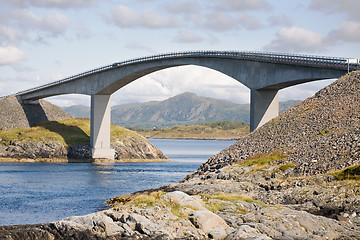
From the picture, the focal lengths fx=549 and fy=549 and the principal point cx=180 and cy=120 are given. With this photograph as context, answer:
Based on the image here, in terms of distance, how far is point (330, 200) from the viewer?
3688cm

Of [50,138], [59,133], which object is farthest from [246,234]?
[59,133]

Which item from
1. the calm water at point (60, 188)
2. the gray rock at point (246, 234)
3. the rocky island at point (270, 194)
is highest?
the rocky island at point (270, 194)

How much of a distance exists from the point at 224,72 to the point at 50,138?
4239cm

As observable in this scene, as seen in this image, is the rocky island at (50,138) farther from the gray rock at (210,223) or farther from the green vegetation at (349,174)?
the gray rock at (210,223)

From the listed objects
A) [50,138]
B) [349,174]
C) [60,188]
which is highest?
[50,138]

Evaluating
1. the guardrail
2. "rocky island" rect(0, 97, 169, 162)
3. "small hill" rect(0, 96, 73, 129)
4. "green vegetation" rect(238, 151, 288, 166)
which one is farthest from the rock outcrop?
"small hill" rect(0, 96, 73, 129)

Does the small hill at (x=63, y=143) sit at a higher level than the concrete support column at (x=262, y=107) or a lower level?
lower

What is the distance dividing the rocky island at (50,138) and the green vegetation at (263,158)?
59.6 metres

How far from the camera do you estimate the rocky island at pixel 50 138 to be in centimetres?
10356

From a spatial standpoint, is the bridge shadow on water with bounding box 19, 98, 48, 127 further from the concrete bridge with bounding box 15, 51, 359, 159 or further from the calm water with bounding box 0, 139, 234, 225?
the calm water with bounding box 0, 139, 234, 225

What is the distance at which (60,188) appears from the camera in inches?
2362

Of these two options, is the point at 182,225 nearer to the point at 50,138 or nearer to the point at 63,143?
the point at 63,143

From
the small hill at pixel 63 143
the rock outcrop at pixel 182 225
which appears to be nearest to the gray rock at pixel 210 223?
the rock outcrop at pixel 182 225

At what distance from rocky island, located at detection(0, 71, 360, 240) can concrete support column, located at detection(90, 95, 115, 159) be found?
5194cm
